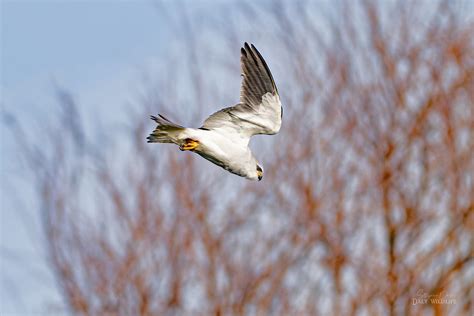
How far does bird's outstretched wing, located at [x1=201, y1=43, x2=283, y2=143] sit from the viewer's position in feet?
24.8

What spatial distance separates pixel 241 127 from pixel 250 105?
176 millimetres

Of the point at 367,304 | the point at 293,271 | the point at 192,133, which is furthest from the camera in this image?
the point at 293,271

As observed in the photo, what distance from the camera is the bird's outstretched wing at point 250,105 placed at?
298 inches

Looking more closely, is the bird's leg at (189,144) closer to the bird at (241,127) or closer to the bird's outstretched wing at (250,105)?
the bird at (241,127)

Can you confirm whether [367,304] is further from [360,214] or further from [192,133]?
[192,133]

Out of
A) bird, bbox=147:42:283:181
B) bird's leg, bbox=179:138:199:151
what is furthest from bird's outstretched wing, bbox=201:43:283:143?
bird's leg, bbox=179:138:199:151

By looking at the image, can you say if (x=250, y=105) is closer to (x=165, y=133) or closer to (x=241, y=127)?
(x=241, y=127)

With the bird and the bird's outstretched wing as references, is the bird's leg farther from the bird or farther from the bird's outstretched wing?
the bird's outstretched wing

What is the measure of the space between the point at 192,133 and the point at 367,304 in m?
4.44

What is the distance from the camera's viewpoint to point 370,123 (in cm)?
1211

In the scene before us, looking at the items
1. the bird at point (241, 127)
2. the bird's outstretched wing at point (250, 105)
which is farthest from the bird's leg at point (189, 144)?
the bird's outstretched wing at point (250, 105)

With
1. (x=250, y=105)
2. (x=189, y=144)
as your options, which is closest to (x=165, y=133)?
(x=189, y=144)

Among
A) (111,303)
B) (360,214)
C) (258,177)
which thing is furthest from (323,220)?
(258,177)

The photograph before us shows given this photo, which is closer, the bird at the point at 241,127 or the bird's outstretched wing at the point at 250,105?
the bird at the point at 241,127
